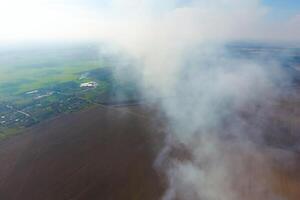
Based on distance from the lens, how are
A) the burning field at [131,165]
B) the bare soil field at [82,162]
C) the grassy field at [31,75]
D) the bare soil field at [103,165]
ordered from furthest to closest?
the grassy field at [31,75]
the bare soil field at [82,162]
the bare soil field at [103,165]
the burning field at [131,165]

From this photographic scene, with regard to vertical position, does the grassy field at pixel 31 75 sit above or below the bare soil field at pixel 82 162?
below

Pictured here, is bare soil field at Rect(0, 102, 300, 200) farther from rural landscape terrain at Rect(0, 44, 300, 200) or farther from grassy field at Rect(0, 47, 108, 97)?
grassy field at Rect(0, 47, 108, 97)

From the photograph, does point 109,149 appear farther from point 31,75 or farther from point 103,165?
point 31,75

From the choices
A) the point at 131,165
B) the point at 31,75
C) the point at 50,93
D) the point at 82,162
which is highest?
the point at 131,165

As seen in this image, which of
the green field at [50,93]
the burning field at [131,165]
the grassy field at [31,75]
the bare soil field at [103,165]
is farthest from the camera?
the grassy field at [31,75]

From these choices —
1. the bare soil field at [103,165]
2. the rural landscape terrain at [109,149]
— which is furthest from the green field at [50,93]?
the bare soil field at [103,165]

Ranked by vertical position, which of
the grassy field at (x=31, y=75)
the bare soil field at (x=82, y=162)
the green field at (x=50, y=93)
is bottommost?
the grassy field at (x=31, y=75)

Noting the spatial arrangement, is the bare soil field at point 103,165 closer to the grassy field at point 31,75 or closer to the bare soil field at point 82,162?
the bare soil field at point 82,162

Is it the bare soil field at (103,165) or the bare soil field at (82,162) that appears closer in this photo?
the bare soil field at (103,165)

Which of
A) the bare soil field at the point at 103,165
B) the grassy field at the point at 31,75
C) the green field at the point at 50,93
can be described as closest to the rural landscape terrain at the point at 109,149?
the bare soil field at the point at 103,165

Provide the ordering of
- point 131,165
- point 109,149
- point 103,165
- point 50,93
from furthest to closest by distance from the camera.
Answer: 1. point 50,93
2. point 109,149
3. point 103,165
4. point 131,165

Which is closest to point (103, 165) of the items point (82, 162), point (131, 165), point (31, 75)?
point (82, 162)

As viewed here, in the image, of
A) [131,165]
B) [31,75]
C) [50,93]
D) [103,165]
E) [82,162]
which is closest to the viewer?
[131,165]
